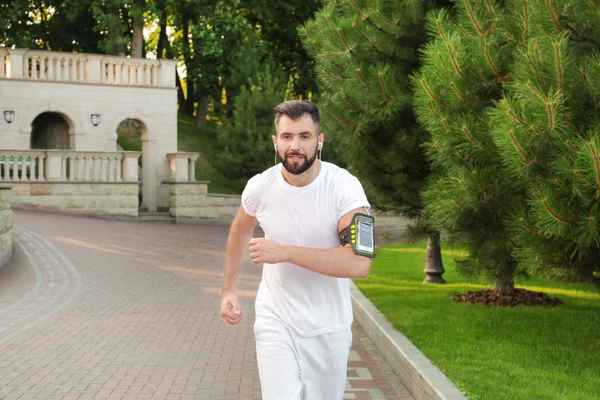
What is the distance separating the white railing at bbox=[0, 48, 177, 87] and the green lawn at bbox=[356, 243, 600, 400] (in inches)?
775

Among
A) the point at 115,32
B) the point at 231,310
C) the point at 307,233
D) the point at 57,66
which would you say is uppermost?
the point at 115,32

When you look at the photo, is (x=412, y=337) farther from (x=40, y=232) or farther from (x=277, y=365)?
(x=40, y=232)

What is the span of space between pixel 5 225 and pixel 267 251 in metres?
13.9

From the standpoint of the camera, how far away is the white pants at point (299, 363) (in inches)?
166

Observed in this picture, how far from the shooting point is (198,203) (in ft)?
102

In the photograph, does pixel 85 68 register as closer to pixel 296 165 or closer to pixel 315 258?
pixel 296 165

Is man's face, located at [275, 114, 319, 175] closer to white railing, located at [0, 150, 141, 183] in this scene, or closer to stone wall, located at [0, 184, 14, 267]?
stone wall, located at [0, 184, 14, 267]

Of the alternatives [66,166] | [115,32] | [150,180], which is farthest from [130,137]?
[66,166]

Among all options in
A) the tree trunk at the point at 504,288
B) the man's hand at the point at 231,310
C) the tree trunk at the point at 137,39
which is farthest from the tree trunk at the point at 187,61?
the man's hand at the point at 231,310

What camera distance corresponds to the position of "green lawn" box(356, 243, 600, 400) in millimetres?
7012

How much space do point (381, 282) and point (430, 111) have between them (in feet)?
23.1

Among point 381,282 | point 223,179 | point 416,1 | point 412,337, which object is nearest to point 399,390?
point 412,337

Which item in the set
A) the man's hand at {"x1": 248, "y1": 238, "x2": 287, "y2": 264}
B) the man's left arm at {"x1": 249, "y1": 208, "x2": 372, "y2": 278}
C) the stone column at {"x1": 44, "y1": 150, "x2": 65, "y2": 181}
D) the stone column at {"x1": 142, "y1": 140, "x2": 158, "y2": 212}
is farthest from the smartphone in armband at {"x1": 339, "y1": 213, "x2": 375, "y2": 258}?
the stone column at {"x1": 142, "y1": 140, "x2": 158, "y2": 212}

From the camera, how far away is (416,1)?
10875 mm
